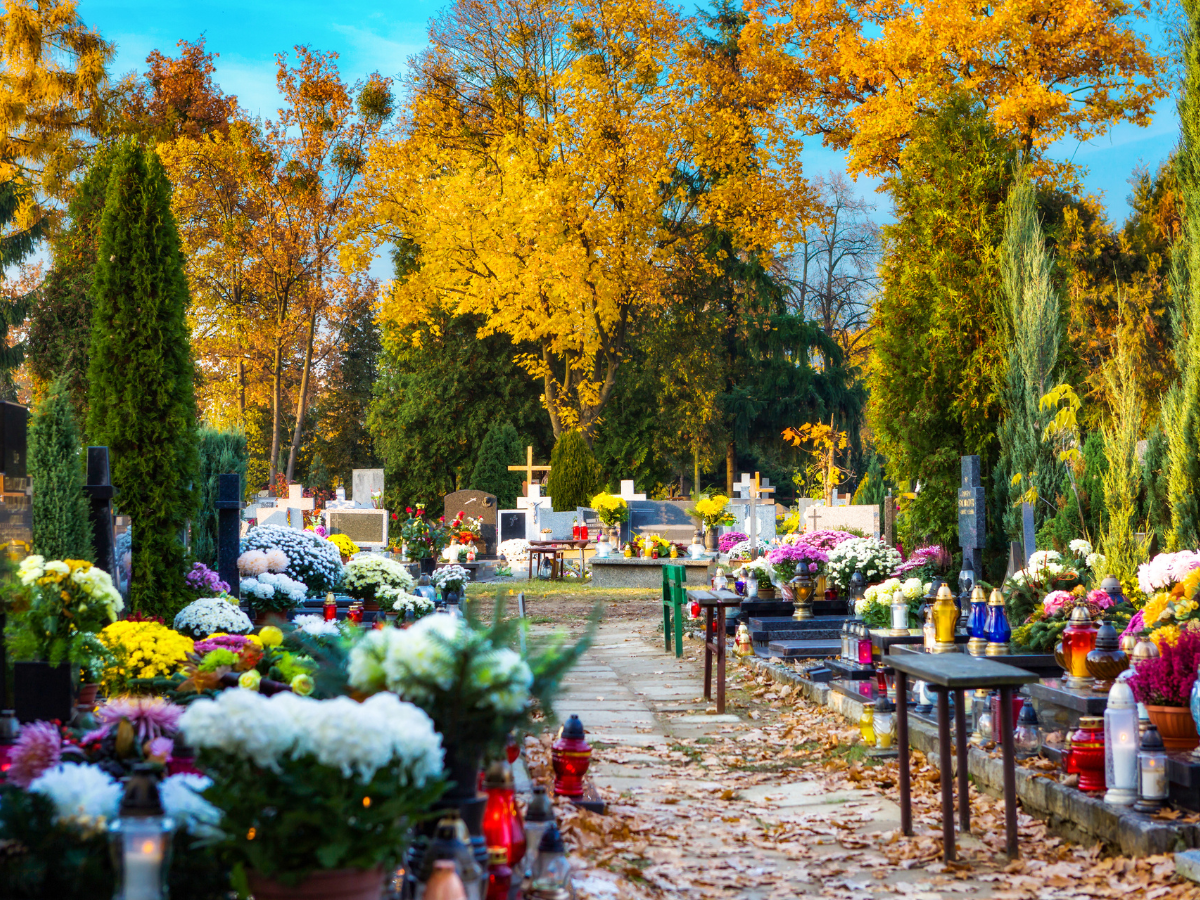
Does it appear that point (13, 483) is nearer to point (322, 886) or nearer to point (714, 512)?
point (322, 886)

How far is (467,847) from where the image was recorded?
272 cm

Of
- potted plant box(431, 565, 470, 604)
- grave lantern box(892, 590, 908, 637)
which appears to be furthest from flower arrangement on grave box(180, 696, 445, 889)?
potted plant box(431, 565, 470, 604)

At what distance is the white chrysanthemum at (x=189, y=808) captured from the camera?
102 inches

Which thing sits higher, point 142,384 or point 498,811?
point 142,384

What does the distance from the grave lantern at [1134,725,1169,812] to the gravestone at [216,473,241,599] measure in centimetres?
732

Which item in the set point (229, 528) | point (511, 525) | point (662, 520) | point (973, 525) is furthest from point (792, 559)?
point (511, 525)

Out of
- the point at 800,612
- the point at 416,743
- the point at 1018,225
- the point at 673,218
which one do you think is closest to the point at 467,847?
the point at 416,743

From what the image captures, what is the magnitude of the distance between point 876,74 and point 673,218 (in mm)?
10430

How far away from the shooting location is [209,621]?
7.70m

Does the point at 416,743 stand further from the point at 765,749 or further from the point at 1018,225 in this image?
the point at 1018,225

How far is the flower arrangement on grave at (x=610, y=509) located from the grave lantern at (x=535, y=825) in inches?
659

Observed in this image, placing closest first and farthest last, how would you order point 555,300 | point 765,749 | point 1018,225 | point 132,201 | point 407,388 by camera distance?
1. point 765,749
2. point 132,201
3. point 1018,225
4. point 555,300
5. point 407,388

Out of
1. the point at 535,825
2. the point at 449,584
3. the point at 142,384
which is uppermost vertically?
the point at 142,384

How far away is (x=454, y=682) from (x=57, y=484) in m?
5.78
